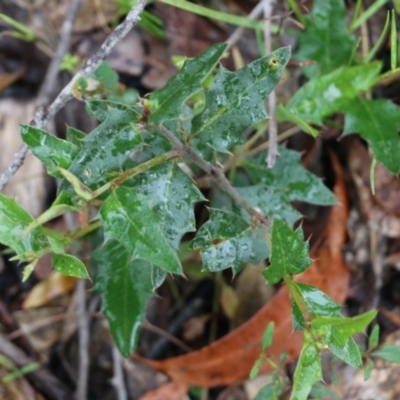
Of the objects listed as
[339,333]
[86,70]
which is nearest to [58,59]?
[86,70]

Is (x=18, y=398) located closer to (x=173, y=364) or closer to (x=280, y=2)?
(x=173, y=364)

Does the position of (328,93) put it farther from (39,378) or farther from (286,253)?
(39,378)

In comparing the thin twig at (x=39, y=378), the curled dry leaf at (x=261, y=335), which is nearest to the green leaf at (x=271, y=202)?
the curled dry leaf at (x=261, y=335)

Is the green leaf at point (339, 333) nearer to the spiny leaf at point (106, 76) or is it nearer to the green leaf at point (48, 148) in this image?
the green leaf at point (48, 148)

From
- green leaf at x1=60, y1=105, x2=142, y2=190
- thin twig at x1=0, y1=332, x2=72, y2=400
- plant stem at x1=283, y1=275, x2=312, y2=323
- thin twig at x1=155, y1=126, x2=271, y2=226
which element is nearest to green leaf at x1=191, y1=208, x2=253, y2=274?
thin twig at x1=155, y1=126, x2=271, y2=226

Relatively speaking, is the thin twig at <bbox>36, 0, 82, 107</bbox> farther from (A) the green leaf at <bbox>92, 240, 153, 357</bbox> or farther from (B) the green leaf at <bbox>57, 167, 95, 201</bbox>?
(B) the green leaf at <bbox>57, 167, 95, 201</bbox>
